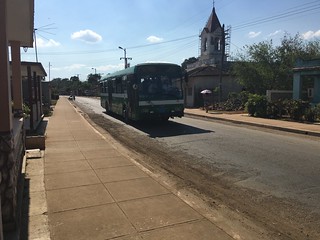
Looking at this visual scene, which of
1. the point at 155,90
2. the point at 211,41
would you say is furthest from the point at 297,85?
the point at 211,41

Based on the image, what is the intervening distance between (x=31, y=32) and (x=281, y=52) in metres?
29.7

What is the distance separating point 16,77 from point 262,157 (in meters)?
7.77

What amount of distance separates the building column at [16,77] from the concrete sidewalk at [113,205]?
8.60 feet

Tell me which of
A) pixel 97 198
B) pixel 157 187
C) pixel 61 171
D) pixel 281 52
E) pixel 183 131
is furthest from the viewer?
pixel 281 52

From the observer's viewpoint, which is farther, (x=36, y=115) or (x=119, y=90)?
(x=119, y=90)

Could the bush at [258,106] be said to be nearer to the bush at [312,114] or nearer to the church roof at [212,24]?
the bush at [312,114]

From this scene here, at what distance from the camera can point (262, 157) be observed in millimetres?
9977

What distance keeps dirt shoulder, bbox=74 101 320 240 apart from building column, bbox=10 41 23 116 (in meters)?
4.35

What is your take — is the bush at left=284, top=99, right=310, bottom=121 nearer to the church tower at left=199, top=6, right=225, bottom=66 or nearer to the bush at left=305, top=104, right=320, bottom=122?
the bush at left=305, top=104, right=320, bottom=122

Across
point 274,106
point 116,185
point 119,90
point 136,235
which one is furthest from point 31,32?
point 274,106

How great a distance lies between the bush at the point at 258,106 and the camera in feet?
74.1

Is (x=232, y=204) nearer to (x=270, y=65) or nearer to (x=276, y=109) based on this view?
(x=276, y=109)

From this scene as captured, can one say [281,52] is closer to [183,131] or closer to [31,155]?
[183,131]

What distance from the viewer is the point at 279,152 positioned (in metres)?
10.7
